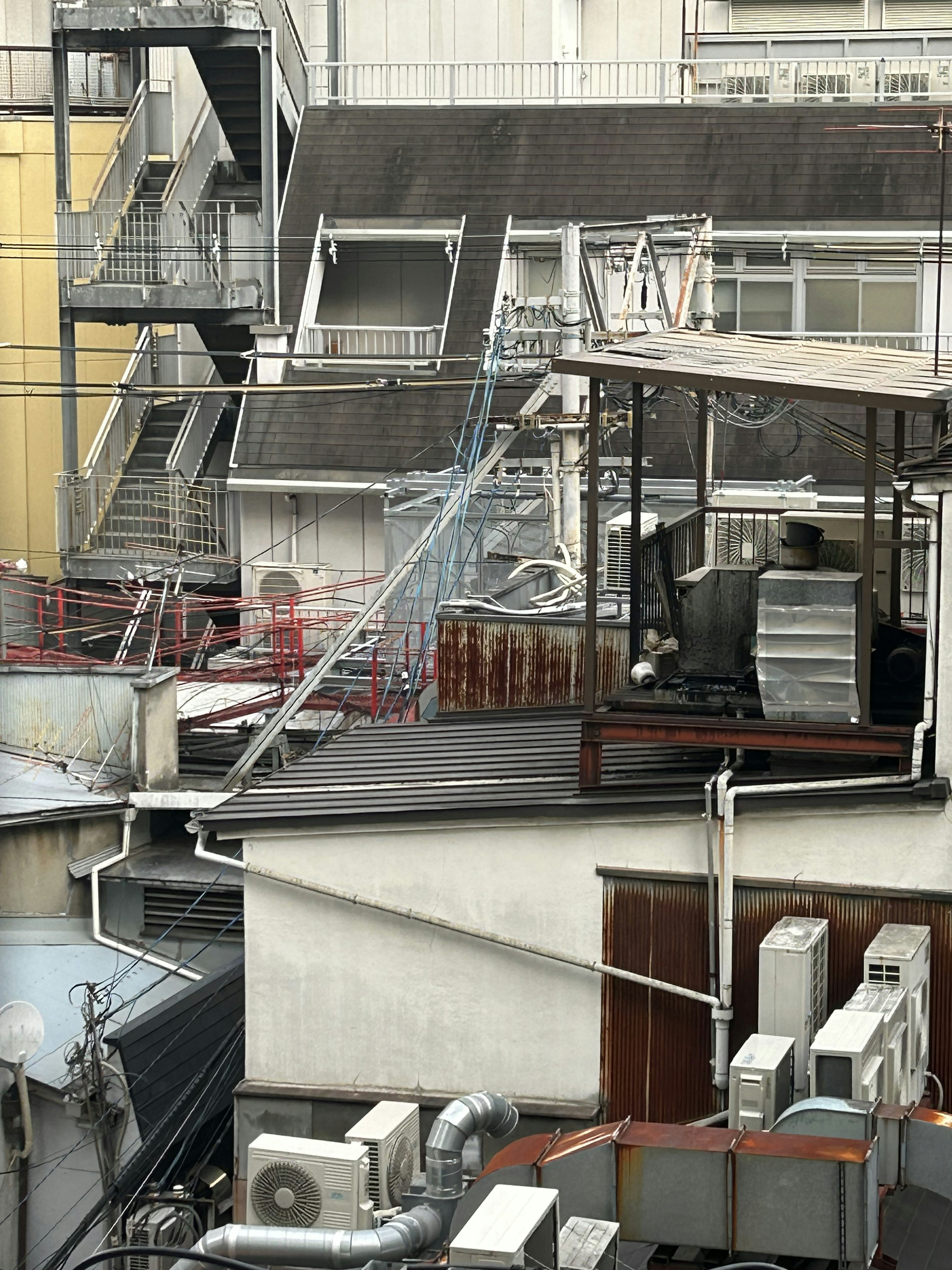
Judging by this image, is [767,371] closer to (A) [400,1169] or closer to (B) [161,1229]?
(A) [400,1169]

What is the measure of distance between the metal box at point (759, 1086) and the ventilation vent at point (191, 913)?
877 centimetres

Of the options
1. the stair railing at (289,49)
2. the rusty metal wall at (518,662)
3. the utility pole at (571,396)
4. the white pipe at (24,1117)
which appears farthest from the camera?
the stair railing at (289,49)

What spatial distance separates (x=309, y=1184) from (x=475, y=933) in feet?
7.17

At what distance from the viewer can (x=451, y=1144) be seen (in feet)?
32.4

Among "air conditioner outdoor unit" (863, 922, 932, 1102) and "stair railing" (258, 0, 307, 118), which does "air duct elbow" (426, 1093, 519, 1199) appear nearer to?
"air conditioner outdoor unit" (863, 922, 932, 1102)

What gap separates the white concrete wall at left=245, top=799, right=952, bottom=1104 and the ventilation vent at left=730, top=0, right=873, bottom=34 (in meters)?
23.2

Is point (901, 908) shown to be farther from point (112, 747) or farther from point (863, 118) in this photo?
point (863, 118)

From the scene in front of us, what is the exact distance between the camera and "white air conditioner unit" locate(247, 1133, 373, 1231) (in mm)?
10859

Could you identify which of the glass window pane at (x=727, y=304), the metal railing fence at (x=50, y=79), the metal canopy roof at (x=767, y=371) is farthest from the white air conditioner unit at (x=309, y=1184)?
the metal railing fence at (x=50, y=79)

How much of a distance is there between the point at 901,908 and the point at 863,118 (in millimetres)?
19620

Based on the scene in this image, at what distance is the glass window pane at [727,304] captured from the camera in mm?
27234

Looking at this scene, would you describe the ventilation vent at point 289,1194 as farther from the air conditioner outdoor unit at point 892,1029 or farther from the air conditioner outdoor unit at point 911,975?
the air conditioner outdoor unit at point 911,975

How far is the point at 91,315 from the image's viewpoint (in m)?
27.6

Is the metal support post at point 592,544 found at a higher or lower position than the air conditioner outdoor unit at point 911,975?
higher
